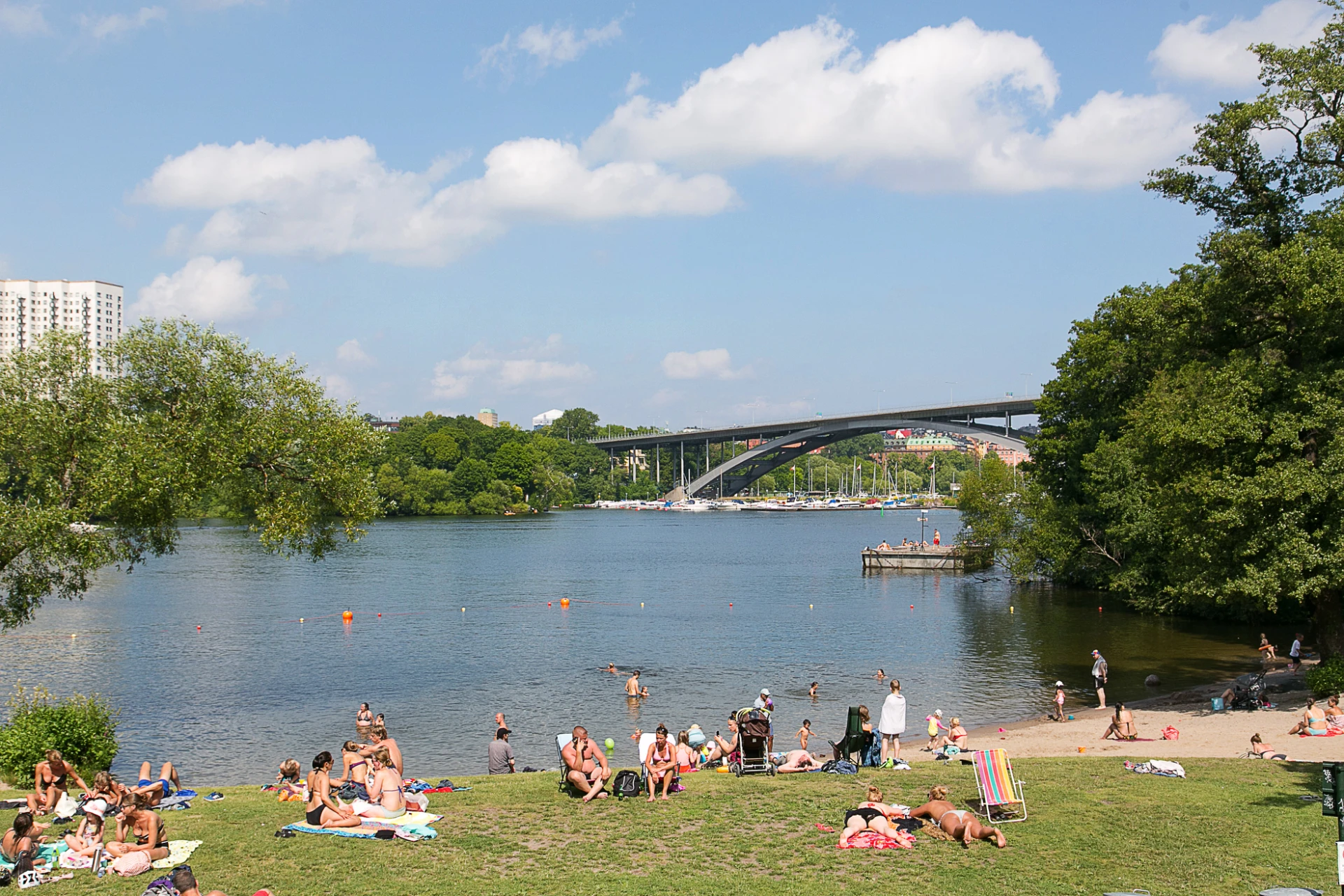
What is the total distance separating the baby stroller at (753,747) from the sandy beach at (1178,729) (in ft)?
13.6

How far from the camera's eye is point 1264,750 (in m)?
15.6

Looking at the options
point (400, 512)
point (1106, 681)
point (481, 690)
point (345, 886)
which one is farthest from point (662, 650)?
point (400, 512)

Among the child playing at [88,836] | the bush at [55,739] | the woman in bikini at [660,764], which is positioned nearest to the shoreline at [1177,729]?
the woman in bikini at [660,764]

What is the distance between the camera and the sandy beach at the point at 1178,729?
1661 centimetres

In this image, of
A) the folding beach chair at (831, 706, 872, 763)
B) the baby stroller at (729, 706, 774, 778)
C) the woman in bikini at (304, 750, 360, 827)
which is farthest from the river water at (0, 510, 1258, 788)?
the woman in bikini at (304, 750, 360, 827)

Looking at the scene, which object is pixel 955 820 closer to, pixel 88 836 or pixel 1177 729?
pixel 88 836

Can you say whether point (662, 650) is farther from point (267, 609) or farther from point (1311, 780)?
point (1311, 780)

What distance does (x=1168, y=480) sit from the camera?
883 inches

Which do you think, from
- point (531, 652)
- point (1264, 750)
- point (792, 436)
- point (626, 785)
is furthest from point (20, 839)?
point (792, 436)

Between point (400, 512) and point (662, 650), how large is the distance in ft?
312

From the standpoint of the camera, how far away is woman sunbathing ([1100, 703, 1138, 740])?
736 inches

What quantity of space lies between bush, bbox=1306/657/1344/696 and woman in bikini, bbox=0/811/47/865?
69.0ft

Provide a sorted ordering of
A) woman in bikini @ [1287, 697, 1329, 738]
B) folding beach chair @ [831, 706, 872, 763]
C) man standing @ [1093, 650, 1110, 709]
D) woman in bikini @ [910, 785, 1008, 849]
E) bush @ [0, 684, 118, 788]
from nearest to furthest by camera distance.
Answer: woman in bikini @ [910, 785, 1008, 849], bush @ [0, 684, 118, 788], folding beach chair @ [831, 706, 872, 763], woman in bikini @ [1287, 697, 1329, 738], man standing @ [1093, 650, 1110, 709]

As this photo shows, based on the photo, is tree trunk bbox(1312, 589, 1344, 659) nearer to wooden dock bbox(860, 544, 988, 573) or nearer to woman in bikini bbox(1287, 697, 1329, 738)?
woman in bikini bbox(1287, 697, 1329, 738)
